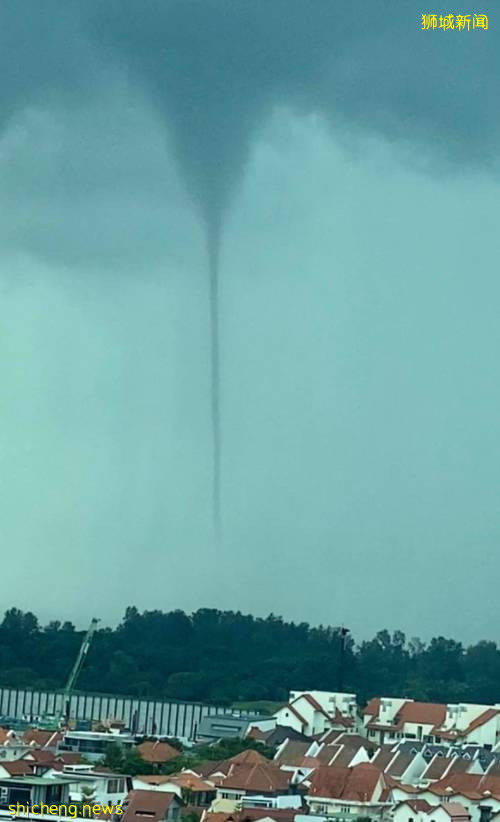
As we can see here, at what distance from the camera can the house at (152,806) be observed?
3372 centimetres

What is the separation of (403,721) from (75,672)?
77.6 ft

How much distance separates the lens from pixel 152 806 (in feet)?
112

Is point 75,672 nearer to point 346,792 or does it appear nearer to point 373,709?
point 373,709

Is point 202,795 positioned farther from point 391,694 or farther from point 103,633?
point 103,633

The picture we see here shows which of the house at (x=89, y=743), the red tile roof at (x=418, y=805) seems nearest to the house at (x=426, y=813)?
the red tile roof at (x=418, y=805)

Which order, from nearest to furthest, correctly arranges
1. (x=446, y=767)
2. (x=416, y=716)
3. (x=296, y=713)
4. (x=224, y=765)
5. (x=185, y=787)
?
(x=185, y=787) → (x=224, y=765) → (x=446, y=767) → (x=416, y=716) → (x=296, y=713)

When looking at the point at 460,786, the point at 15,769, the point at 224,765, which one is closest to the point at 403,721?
the point at 460,786

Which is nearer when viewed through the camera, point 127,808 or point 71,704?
point 127,808

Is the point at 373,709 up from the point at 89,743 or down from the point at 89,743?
up

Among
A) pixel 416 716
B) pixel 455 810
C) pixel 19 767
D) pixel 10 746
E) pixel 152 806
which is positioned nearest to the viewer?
pixel 152 806

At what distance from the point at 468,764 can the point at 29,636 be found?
50.9 meters

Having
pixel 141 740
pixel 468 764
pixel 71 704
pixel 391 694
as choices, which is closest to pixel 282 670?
pixel 391 694

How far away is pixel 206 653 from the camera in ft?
297

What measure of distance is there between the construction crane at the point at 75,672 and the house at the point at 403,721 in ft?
32.3
